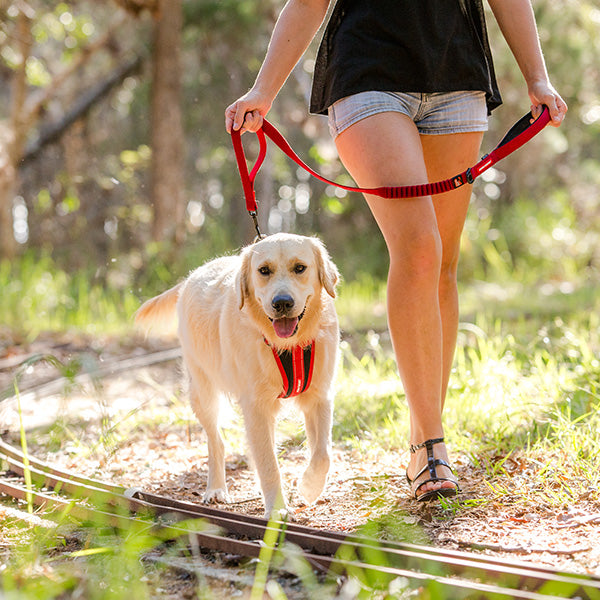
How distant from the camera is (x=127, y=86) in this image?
13.8 m

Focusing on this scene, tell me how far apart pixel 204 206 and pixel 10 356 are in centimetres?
1099

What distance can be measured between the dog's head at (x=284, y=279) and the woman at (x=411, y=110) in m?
0.36

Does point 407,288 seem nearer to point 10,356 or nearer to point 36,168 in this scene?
point 10,356

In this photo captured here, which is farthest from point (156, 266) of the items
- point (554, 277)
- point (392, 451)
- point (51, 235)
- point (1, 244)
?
point (392, 451)

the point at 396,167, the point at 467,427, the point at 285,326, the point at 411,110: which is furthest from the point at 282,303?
the point at 467,427

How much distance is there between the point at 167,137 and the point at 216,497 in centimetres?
858

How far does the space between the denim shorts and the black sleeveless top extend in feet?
0.13

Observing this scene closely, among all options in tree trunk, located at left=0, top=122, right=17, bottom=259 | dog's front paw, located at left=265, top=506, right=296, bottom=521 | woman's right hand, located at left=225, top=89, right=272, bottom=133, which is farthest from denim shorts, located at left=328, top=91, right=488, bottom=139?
tree trunk, located at left=0, top=122, right=17, bottom=259

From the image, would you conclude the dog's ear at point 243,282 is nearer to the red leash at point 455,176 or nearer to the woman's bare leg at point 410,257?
the red leash at point 455,176

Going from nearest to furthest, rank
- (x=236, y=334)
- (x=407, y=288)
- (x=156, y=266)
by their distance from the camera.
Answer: (x=407, y=288) < (x=236, y=334) < (x=156, y=266)

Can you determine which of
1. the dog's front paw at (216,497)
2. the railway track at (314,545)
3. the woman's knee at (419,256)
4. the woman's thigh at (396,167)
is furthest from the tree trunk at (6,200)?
the woman's knee at (419,256)

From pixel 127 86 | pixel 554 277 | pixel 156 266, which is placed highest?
pixel 127 86

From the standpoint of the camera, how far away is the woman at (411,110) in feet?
9.33

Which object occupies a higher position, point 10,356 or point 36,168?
point 36,168
